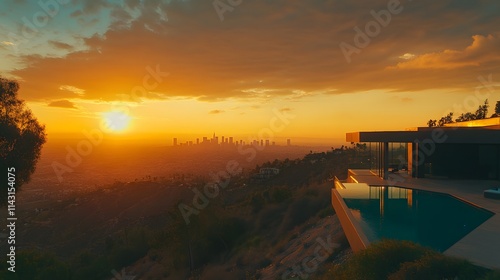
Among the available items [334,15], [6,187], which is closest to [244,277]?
[6,187]

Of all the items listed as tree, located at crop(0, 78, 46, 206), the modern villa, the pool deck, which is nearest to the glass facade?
the modern villa

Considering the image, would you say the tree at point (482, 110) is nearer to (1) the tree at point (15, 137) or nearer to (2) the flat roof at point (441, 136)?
(2) the flat roof at point (441, 136)

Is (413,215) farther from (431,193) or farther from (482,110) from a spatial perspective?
(482,110)

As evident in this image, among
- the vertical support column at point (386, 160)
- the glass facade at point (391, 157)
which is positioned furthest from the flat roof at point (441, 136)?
the glass facade at point (391, 157)

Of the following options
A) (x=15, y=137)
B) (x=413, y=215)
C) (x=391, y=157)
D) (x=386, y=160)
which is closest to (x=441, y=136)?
(x=386, y=160)

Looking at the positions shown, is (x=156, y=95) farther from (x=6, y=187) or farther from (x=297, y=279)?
(x=297, y=279)
